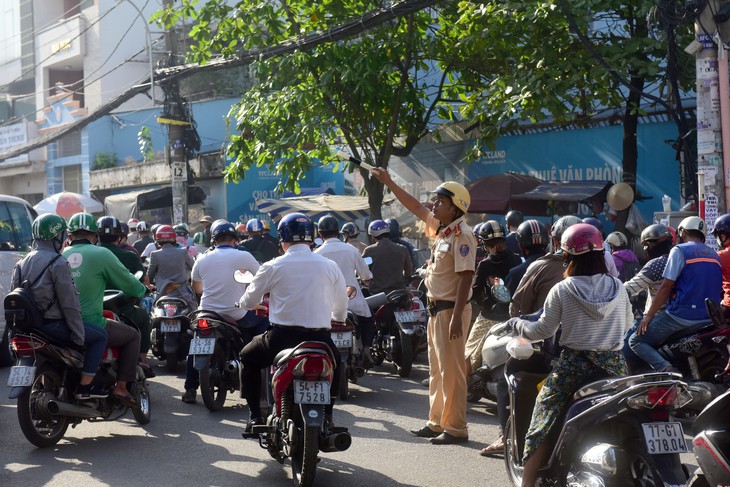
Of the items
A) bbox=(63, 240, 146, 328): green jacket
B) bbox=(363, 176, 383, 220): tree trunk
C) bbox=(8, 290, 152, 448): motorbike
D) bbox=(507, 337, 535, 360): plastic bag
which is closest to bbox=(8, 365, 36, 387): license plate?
bbox=(8, 290, 152, 448): motorbike

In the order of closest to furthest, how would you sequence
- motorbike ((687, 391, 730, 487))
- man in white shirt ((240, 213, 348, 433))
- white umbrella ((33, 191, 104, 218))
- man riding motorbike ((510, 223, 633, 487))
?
1. motorbike ((687, 391, 730, 487))
2. man riding motorbike ((510, 223, 633, 487))
3. man in white shirt ((240, 213, 348, 433))
4. white umbrella ((33, 191, 104, 218))

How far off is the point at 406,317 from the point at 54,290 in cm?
428

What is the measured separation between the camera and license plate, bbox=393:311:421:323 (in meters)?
10.4

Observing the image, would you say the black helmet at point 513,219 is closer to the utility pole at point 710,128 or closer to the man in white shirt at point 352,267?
the man in white shirt at point 352,267

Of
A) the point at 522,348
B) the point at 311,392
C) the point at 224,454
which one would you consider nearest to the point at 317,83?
the point at 224,454

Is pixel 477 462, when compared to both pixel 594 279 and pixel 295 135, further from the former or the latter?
pixel 295 135

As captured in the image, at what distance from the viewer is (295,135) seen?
53.4 feet

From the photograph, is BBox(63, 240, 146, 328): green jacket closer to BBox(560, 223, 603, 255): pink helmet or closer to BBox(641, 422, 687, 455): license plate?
BBox(560, 223, 603, 255): pink helmet

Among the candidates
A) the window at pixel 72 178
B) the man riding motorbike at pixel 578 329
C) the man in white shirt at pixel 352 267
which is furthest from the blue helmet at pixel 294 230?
the window at pixel 72 178

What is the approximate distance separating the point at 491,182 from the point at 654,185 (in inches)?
116

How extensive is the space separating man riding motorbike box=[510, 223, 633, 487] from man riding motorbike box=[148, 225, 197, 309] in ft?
21.9

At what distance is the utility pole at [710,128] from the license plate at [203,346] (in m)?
5.05

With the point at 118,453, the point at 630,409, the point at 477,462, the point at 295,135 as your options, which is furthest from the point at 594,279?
the point at 295,135

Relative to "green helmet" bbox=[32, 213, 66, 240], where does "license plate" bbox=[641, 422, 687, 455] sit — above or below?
below
